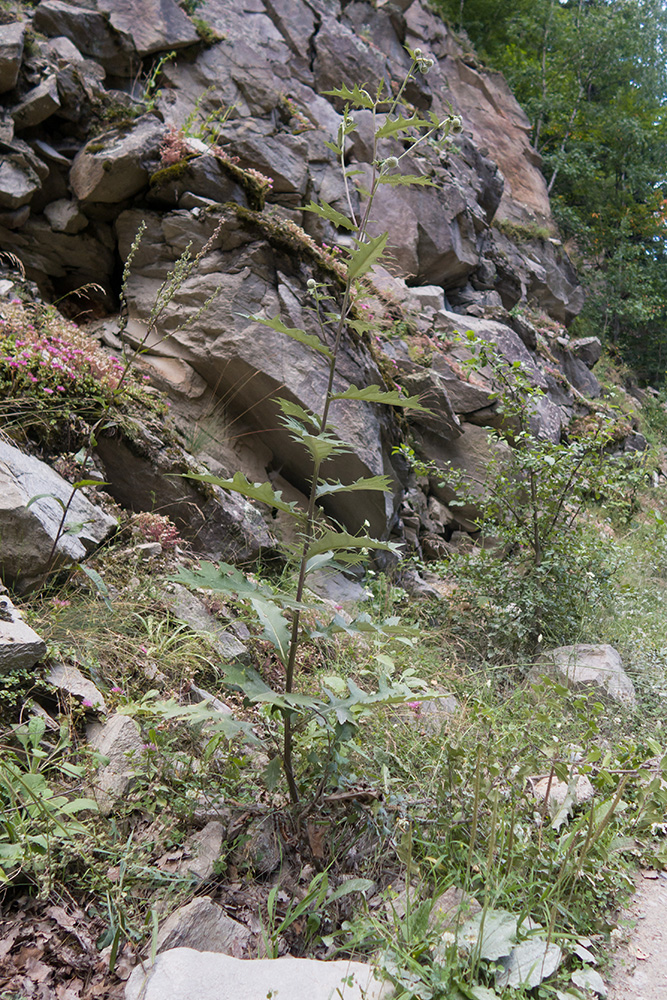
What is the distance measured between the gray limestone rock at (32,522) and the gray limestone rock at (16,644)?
0.42 meters

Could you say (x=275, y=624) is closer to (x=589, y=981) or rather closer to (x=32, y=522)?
(x=589, y=981)

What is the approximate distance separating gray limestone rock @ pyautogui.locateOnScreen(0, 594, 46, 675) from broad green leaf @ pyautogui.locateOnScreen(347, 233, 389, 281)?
62.5 inches

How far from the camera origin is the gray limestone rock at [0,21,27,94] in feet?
16.6

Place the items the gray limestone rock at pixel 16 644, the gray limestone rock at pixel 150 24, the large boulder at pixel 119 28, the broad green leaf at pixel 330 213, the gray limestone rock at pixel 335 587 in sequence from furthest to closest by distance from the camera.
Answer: the gray limestone rock at pixel 150 24 < the large boulder at pixel 119 28 < the gray limestone rock at pixel 335 587 < the gray limestone rock at pixel 16 644 < the broad green leaf at pixel 330 213

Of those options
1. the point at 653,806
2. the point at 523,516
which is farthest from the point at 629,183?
the point at 653,806

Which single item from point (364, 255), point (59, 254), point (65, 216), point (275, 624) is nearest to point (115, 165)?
point (65, 216)

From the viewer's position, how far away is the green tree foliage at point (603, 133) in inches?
563

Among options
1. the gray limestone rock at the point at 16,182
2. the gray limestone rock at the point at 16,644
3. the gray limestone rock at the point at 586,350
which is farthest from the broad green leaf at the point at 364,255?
the gray limestone rock at the point at 586,350

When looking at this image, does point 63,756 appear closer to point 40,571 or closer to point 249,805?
point 249,805

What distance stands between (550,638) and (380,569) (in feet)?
5.27

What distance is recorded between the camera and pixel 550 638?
389 centimetres

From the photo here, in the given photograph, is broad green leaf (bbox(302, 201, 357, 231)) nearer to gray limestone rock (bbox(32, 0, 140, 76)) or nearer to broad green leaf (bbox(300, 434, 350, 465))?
broad green leaf (bbox(300, 434, 350, 465))

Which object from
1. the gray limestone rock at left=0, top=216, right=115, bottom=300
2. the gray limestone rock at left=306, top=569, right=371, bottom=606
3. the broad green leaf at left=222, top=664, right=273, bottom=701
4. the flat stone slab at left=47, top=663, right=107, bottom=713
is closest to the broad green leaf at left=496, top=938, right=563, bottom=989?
the broad green leaf at left=222, top=664, right=273, bottom=701

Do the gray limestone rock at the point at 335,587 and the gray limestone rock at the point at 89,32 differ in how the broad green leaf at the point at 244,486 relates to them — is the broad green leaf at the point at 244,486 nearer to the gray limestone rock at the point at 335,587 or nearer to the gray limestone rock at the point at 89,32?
the gray limestone rock at the point at 335,587
